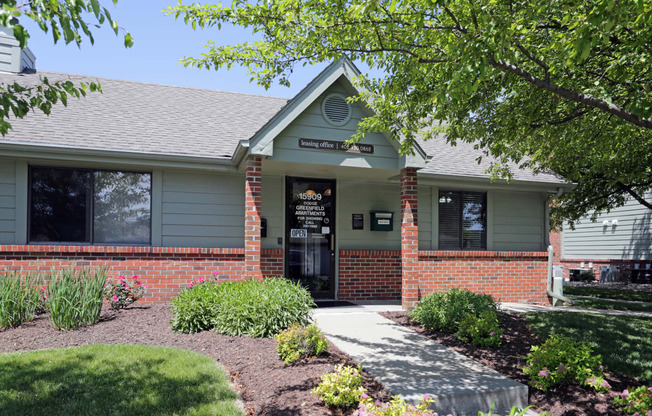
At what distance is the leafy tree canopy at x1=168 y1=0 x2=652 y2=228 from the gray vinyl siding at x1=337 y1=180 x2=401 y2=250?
251 cm

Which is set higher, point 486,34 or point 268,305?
point 486,34

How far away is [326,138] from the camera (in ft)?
27.0

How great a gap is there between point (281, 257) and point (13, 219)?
507 cm

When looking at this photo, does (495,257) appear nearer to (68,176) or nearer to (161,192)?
(161,192)

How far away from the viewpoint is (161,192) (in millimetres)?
8891

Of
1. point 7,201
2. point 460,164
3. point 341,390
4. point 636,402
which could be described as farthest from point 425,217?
point 7,201

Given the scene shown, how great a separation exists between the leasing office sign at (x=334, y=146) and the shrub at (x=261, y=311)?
2907 mm

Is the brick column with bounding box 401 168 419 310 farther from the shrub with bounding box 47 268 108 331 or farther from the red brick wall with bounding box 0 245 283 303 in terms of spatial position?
the shrub with bounding box 47 268 108 331

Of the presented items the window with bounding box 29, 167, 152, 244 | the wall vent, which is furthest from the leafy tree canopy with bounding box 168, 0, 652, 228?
the window with bounding box 29, 167, 152, 244

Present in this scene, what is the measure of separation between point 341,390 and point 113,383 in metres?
2.32

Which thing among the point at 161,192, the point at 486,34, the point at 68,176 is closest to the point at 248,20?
the point at 486,34

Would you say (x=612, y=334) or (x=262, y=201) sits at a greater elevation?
(x=262, y=201)

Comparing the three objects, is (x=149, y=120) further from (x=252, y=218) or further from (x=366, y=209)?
(x=366, y=209)

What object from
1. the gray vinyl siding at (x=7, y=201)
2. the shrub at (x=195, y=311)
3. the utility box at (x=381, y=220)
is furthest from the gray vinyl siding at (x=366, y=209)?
the gray vinyl siding at (x=7, y=201)
